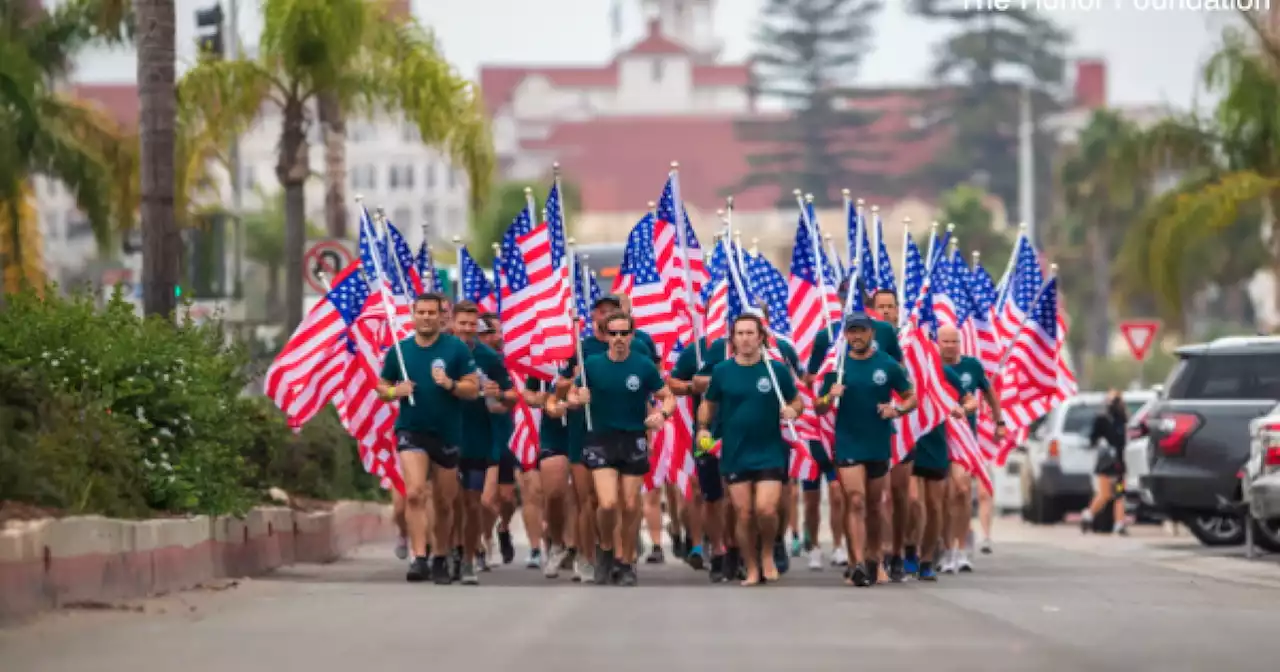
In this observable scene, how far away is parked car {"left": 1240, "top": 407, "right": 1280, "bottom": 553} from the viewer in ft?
75.5

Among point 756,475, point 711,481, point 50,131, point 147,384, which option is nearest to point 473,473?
point 711,481

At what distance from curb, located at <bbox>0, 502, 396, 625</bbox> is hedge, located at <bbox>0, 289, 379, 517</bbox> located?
0.79 feet

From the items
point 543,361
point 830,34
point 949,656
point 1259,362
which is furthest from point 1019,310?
point 830,34

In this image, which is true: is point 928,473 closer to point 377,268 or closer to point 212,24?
point 377,268

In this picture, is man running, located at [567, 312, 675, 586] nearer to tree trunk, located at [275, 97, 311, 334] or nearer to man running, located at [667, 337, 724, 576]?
man running, located at [667, 337, 724, 576]

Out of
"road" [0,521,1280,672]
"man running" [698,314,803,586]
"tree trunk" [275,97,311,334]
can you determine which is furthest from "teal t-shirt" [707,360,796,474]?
"tree trunk" [275,97,311,334]

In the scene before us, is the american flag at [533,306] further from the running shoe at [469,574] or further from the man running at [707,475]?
the running shoe at [469,574]

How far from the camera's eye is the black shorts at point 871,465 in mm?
20703

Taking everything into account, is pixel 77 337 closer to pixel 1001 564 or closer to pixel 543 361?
pixel 543 361

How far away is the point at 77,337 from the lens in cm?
1980

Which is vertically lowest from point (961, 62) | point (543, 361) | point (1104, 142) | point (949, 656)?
point (949, 656)

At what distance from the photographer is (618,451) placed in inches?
814

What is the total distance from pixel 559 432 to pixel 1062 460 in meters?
17.6

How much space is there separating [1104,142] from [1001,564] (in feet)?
282
